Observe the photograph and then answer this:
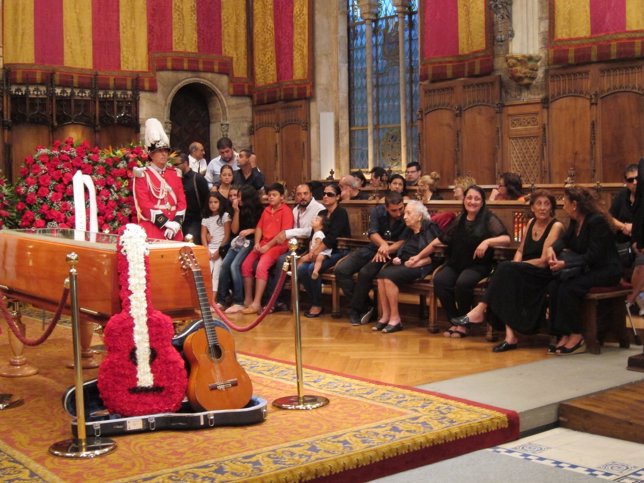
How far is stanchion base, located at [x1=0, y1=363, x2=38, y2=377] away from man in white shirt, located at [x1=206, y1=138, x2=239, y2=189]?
5176mm

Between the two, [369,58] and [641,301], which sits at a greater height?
[369,58]

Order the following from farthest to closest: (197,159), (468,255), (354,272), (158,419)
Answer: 1. (197,159)
2. (354,272)
3. (468,255)
4. (158,419)

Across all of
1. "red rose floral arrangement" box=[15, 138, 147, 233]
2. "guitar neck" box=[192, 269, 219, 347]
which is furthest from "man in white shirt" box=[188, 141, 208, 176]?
"guitar neck" box=[192, 269, 219, 347]

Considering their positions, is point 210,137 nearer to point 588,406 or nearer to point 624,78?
point 624,78

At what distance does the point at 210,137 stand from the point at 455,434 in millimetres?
12282

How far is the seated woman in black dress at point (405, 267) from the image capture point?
25.4 feet

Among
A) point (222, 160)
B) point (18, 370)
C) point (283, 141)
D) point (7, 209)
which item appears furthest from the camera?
point (283, 141)

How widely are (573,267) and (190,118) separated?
10.6m

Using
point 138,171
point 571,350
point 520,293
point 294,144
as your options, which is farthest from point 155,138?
point 294,144

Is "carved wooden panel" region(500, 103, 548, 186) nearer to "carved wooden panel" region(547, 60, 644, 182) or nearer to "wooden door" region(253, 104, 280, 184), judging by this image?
"carved wooden panel" region(547, 60, 644, 182)

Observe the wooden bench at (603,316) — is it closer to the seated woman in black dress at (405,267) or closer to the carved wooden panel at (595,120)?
the seated woman in black dress at (405,267)

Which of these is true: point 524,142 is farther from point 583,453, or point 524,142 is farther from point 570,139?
point 583,453


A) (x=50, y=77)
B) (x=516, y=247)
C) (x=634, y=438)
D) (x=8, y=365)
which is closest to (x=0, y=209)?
(x=8, y=365)

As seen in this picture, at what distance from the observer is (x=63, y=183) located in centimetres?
751
